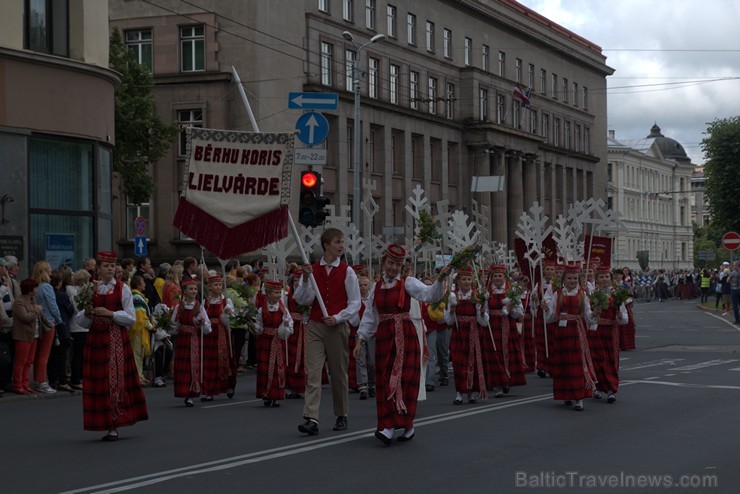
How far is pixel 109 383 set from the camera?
42.1ft

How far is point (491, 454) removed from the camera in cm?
1113

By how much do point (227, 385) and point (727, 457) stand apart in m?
8.44

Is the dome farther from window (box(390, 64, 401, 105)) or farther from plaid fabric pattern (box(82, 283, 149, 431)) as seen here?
plaid fabric pattern (box(82, 283, 149, 431))

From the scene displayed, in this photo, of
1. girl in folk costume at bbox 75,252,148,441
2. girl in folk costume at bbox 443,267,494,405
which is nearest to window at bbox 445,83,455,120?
girl in folk costume at bbox 443,267,494,405

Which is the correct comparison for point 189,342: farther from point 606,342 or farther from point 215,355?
point 606,342

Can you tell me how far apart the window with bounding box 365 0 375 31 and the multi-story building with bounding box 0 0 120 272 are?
29.7m

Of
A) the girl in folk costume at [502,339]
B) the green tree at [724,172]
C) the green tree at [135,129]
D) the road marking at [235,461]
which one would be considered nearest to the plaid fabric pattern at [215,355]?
the girl in folk costume at [502,339]

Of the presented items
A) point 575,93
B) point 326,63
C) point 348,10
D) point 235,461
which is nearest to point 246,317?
point 235,461

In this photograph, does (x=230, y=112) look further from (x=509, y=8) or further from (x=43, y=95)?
(x=509, y=8)

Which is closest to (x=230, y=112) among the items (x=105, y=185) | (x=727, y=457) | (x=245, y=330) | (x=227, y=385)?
(x=105, y=185)

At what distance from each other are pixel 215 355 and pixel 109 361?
4389mm

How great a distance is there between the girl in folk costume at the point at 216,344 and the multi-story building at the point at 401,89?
74.3 ft

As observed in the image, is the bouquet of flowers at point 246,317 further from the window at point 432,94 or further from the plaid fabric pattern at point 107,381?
A: the window at point 432,94

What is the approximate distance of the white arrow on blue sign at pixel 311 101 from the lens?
21.0 metres
